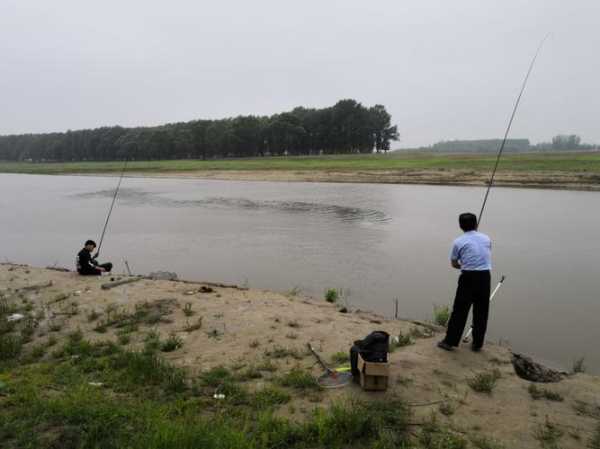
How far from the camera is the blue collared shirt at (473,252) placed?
5684 mm

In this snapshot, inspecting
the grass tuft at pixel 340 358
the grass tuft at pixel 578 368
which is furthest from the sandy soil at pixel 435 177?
the grass tuft at pixel 340 358

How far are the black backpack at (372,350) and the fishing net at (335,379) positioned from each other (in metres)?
0.11

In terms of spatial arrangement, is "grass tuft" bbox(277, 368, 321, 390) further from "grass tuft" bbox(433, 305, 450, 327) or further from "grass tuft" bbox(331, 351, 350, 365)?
"grass tuft" bbox(433, 305, 450, 327)

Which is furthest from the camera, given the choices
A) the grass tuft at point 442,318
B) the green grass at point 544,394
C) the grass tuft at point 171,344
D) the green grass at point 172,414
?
the grass tuft at point 442,318

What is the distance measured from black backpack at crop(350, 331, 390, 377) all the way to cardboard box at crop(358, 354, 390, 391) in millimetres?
79

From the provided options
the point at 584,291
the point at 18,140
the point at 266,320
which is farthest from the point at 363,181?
the point at 18,140

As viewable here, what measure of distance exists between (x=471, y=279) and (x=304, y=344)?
2.54 m

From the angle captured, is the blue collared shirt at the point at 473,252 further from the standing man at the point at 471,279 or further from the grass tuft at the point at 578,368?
the grass tuft at the point at 578,368

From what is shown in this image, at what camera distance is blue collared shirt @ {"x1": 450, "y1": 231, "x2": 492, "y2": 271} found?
568 cm

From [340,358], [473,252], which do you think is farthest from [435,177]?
[340,358]

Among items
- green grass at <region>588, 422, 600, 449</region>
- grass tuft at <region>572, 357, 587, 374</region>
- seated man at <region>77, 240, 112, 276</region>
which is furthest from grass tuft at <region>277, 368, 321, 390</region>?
seated man at <region>77, 240, 112, 276</region>

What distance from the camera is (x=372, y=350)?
4809 millimetres

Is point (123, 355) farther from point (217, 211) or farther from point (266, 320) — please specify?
point (217, 211)

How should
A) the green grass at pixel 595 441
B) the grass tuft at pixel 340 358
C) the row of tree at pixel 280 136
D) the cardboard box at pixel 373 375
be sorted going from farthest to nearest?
the row of tree at pixel 280 136, the grass tuft at pixel 340 358, the cardboard box at pixel 373 375, the green grass at pixel 595 441
